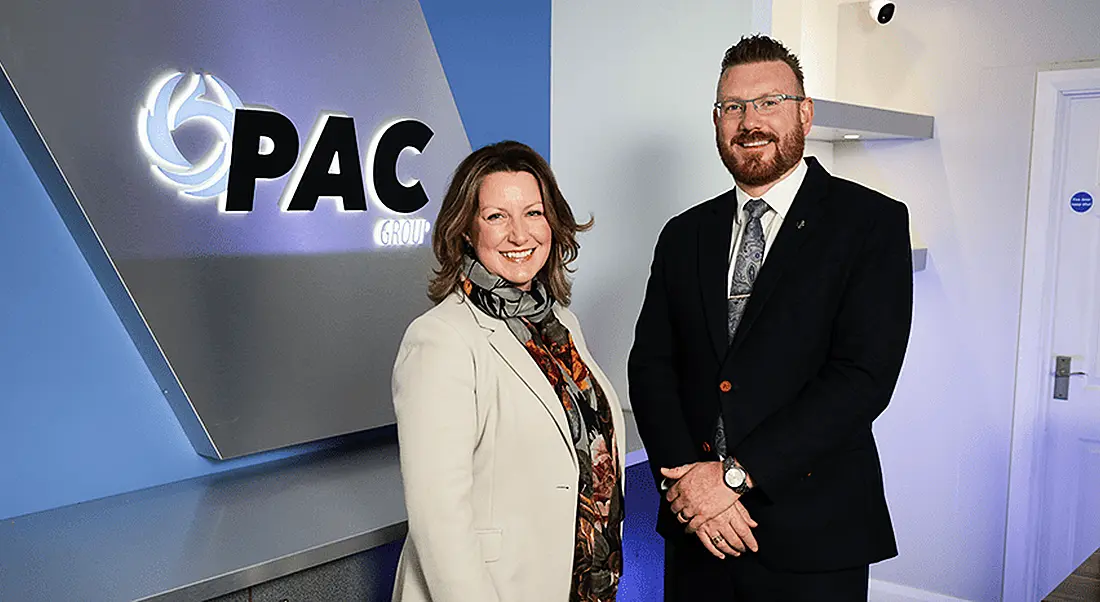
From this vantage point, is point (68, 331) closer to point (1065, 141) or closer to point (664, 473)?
point (664, 473)

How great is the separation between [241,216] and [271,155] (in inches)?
6.4

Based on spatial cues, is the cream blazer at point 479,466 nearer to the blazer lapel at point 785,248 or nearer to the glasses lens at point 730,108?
the blazer lapel at point 785,248

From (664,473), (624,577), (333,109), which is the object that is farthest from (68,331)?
(624,577)

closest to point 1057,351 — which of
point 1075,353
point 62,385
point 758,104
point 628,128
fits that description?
point 1075,353

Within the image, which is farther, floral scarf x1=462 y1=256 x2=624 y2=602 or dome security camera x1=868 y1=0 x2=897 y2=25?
dome security camera x1=868 y1=0 x2=897 y2=25

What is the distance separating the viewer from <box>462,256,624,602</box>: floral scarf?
6.13 feet

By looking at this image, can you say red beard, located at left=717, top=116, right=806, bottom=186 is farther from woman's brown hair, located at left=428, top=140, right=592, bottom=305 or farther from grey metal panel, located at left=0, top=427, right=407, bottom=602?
grey metal panel, located at left=0, top=427, right=407, bottom=602

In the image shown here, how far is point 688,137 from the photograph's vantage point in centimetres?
303

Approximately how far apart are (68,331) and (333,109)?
0.80m

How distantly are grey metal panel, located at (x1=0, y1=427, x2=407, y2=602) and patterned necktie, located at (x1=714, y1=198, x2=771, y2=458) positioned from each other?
0.66 metres

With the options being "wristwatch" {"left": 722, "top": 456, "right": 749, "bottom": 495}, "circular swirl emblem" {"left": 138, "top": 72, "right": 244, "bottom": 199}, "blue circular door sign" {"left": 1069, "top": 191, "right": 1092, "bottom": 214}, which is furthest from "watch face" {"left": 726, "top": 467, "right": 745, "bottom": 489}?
"blue circular door sign" {"left": 1069, "top": 191, "right": 1092, "bottom": 214}

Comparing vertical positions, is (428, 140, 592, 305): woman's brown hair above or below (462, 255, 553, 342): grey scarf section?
above

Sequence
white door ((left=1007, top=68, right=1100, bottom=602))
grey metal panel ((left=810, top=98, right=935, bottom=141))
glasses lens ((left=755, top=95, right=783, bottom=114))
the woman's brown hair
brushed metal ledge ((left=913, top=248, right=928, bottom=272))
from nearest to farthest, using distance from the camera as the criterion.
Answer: the woman's brown hair → glasses lens ((left=755, top=95, right=783, bottom=114)) → grey metal panel ((left=810, top=98, right=935, bottom=141)) → white door ((left=1007, top=68, right=1100, bottom=602)) → brushed metal ledge ((left=913, top=248, right=928, bottom=272))

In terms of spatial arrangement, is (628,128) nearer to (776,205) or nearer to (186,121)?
(776,205)
